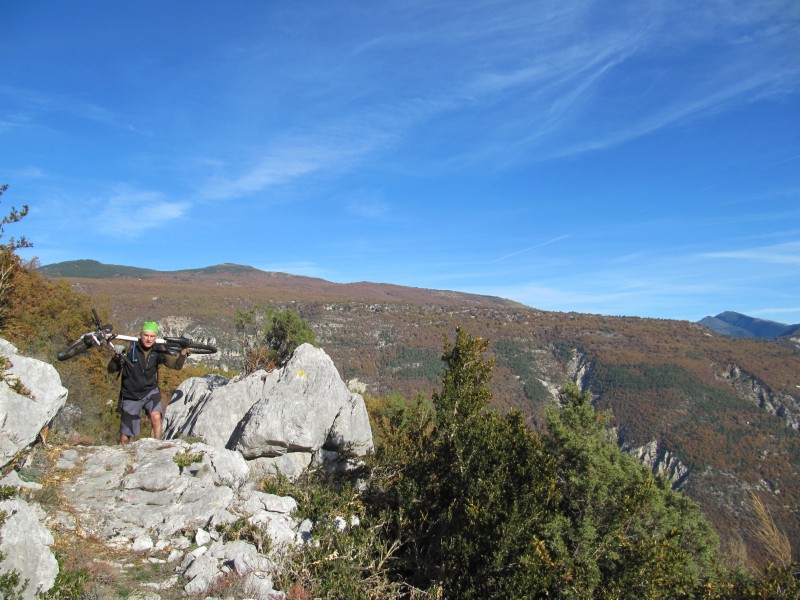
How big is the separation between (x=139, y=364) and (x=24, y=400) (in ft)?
8.25

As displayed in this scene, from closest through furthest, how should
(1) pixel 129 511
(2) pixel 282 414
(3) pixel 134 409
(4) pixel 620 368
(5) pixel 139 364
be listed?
(1) pixel 129 511 < (5) pixel 139 364 < (3) pixel 134 409 < (2) pixel 282 414 < (4) pixel 620 368

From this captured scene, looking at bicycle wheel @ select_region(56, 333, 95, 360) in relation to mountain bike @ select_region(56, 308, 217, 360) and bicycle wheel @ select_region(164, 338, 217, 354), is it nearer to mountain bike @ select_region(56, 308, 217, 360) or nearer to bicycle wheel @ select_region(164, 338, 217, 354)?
mountain bike @ select_region(56, 308, 217, 360)

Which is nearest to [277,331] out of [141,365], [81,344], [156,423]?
[156,423]

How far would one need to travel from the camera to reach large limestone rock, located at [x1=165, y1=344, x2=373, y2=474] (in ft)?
42.0

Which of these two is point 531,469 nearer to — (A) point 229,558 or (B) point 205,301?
(A) point 229,558

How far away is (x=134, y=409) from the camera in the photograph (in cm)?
1052

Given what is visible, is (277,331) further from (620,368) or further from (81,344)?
(620,368)

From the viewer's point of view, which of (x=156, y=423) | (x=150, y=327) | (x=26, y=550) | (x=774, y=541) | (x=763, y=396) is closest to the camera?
(x=26, y=550)

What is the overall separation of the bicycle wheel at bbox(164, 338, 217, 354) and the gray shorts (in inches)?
45.4

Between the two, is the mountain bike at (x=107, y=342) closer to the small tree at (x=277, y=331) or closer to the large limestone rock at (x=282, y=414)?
the large limestone rock at (x=282, y=414)

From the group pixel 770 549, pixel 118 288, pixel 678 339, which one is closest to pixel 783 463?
pixel 678 339

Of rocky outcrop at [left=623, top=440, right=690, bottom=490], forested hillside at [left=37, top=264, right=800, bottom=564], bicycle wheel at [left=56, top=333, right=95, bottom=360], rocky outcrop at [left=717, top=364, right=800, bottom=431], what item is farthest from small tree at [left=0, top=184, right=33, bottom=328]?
rocky outcrop at [left=717, top=364, right=800, bottom=431]

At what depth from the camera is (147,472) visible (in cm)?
934

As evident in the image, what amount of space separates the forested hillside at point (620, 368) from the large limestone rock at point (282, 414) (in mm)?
61329
